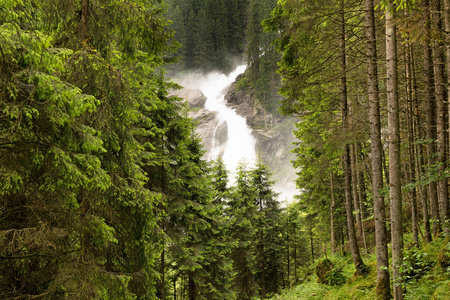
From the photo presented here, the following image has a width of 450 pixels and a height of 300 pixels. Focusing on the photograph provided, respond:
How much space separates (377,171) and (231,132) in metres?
55.9

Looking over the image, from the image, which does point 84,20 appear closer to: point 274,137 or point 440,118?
point 440,118

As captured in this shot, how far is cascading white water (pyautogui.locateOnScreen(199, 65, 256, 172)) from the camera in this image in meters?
56.8

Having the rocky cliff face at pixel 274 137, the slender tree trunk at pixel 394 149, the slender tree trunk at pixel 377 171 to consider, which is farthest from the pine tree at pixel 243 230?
the rocky cliff face at pixel 274 137

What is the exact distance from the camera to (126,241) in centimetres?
559

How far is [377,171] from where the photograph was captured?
6.21 metres

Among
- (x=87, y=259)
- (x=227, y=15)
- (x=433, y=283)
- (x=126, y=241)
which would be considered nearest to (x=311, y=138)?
(x=433, y=283)

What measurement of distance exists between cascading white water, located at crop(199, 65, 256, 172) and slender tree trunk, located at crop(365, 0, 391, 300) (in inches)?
1569

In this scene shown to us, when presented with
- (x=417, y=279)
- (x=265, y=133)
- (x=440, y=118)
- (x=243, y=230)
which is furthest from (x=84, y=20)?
(x=265, y=133)

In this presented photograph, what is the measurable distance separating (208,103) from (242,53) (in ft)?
115

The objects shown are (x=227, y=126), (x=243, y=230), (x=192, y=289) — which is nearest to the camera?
(x=192, y=289)

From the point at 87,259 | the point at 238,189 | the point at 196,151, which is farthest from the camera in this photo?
the point at 238,189

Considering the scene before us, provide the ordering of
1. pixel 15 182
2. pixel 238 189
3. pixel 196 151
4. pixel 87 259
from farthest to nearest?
pixel 238 189 < pixel 196 151 < pixel 87 259 < pixel 15 182

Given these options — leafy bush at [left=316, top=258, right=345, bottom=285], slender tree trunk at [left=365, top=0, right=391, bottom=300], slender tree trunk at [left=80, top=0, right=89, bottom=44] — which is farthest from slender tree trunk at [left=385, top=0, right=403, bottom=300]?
slender tree trunk at [left=80, top=0, right=89, bottom=44]

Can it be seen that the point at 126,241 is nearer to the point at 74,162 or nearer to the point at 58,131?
the point at 74,162
